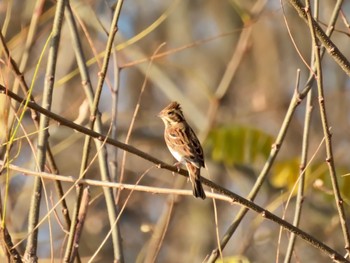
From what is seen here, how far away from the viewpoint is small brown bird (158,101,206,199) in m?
5.02

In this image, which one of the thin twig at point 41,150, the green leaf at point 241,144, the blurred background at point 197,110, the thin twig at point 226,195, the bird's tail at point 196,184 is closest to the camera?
the thin twig at point 226,195

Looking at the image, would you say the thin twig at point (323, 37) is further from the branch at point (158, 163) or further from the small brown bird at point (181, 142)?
the small brown bird at point (181, 142)

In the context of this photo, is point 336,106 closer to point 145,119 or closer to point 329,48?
point 145,119

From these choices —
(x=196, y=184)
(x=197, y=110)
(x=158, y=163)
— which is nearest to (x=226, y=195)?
(x=158, y=163)

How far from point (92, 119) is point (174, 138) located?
1489 millimetres

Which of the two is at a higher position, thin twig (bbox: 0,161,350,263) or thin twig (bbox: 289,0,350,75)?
thin twig (bbox: 289,0,350,75)

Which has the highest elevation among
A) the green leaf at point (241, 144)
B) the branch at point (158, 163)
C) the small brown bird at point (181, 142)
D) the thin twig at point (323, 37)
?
the green leaf at point (241, 144)

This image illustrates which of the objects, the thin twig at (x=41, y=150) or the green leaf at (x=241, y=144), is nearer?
the thin twig at (x=41, y=150)

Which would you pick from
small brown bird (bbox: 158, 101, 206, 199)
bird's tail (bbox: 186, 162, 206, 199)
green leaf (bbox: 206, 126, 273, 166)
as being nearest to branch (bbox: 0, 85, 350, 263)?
bird's tail (bbox: 186, 162, 206, 199)

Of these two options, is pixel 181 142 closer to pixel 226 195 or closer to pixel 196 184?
pixel 196 184

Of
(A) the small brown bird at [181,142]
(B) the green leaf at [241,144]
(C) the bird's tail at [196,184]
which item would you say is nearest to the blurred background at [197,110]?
(B) the green leaf at [241,144]

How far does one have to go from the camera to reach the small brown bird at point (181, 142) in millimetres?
5020

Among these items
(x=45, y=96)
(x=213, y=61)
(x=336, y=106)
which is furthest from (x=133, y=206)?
(x=45, y=96)

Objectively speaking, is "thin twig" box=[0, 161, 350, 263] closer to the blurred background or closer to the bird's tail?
the bird's tail
